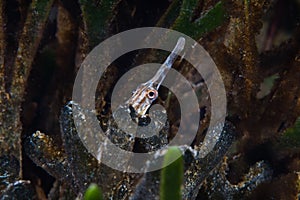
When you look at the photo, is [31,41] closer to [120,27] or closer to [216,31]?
[120,27]

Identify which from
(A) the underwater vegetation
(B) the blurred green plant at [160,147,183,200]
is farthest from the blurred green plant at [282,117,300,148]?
(B) the blurred green plant at [160,147,183,200]

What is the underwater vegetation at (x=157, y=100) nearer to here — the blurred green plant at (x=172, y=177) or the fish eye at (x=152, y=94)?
the fish eye at (x=152, y=94)

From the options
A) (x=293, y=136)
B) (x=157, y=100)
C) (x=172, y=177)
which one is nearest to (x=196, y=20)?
(x=157, y=100)

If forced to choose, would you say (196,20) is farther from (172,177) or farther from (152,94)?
(172,177)

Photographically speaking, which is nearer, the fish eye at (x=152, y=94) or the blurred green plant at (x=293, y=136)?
the fish eye at (x=152, y=94)

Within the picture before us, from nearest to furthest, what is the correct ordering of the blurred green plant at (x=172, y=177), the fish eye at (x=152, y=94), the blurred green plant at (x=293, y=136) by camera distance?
the blurred green plant at (x=172, y=177)
the fish eye at (x=152, y=94)
the blurred green plant at (x=293, y=136)

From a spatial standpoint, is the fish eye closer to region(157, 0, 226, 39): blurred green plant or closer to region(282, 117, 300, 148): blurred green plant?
region(157, 0, 226, 39): blurred green plant

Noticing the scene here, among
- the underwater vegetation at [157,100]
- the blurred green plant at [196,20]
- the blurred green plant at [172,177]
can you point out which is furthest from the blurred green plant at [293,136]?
the blurred green plant at [172,177]

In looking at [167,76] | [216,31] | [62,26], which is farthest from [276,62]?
[62,26]

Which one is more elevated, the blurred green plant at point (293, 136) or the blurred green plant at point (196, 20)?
the blurred green plant at point (196, 20)
